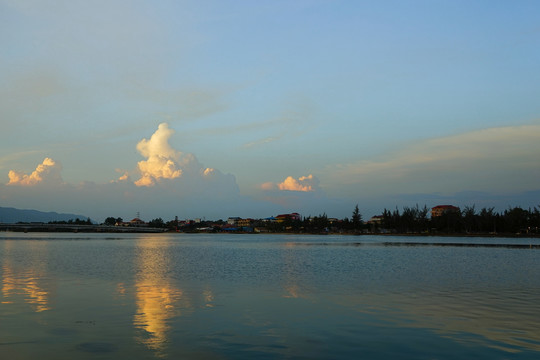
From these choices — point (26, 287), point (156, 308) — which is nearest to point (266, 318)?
point (156, 308)

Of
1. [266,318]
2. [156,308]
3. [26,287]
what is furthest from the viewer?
[26,287]

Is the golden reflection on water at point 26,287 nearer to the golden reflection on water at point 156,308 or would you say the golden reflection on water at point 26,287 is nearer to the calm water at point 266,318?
the calm water at point 266,318

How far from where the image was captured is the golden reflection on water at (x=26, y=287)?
27.3 m

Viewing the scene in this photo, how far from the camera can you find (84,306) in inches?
1038

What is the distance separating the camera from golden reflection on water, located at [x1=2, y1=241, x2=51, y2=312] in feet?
89.5

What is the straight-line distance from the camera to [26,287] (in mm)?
33875

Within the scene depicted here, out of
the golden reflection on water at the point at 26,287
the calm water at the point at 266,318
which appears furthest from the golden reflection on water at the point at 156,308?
the golden reflection on water at the point at 26,287

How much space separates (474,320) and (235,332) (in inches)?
478

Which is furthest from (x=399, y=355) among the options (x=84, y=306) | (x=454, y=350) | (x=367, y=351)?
(x=84, y=306)

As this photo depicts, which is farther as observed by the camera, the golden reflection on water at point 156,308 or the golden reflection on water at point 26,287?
the golden reflection on water at point 26,287

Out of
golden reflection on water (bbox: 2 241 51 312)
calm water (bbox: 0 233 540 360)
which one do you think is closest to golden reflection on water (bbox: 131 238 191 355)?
calm water (bbox: 0 233 540 360)

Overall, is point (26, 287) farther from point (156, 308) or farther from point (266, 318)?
point (266, 318)

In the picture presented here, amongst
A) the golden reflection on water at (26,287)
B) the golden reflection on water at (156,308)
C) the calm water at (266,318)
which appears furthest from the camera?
the golden reflection on water at (26,287)

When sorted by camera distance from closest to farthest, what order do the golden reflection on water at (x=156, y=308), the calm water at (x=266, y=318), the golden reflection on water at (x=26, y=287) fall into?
1. the calm water at (x=266, y=318)
2. the golden reflection on water at (x=156, y=308)
3. the golden reflection on water at (x=26, y=287)
